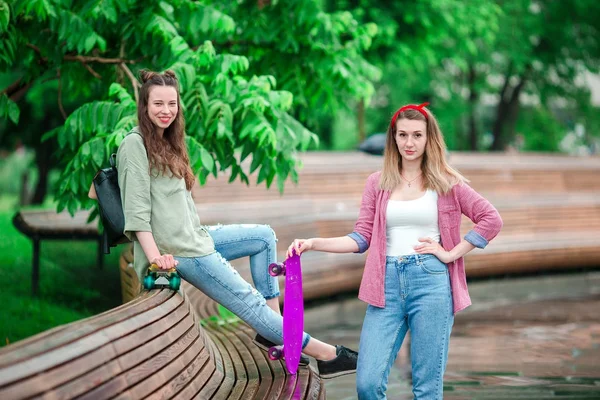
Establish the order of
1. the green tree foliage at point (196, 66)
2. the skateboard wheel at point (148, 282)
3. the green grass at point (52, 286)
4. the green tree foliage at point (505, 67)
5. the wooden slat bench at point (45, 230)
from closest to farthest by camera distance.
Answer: the skateboard wheel at point (148, 282) < the green tree foliage at point (196, 66) < the green grass at point (52, 286) < the wooden slat bench at point (45, 230) < the green tree foliage at point (505, 67)

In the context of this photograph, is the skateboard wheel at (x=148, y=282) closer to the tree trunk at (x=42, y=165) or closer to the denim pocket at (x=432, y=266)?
the denim pocket at (x=432, y=266)

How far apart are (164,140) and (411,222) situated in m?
1.45

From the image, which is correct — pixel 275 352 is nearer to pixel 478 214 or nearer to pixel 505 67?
pixel 478 214

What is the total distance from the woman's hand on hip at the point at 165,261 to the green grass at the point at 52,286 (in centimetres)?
370

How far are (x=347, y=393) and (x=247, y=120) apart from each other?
2194mm

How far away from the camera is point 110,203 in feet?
18.1

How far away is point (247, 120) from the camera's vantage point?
306 inches

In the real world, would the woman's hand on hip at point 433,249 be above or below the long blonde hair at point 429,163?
below

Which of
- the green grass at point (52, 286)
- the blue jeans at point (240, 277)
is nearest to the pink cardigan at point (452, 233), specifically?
the blue jeans at point (240, 277)

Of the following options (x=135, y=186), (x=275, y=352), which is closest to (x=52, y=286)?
(x=275, y=352)

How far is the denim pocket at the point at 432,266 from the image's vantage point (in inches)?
196

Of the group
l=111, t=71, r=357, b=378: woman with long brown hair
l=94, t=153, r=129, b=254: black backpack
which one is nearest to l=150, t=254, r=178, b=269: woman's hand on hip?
l=111, t=71, r=357, b=378: woman with long brown hair

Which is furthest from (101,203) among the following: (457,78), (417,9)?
(457,78)

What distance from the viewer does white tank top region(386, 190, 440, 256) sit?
5047mm
